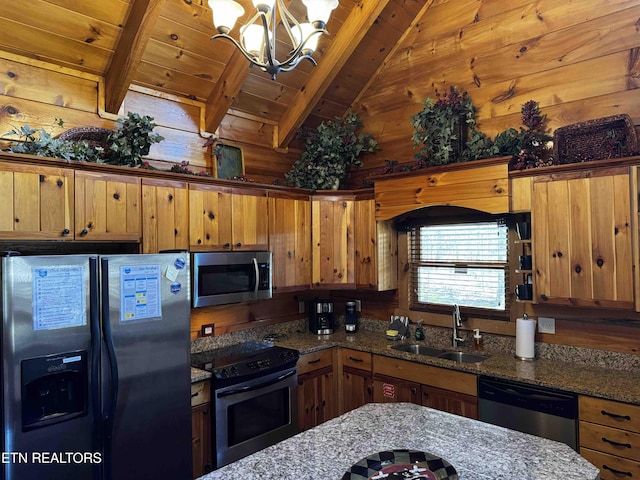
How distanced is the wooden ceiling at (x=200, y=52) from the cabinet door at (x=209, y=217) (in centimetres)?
73

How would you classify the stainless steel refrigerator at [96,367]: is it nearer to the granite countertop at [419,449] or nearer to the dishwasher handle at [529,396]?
the granite countertop at [419,449]

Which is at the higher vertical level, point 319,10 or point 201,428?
point 319,10

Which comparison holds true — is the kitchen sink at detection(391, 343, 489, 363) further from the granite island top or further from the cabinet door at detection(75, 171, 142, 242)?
the cabinet door at detection(75, 171, 142, 242)

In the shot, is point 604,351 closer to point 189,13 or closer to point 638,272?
point 638,272

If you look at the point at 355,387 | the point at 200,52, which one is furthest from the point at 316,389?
the point at 200,52

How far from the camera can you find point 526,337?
118 inches

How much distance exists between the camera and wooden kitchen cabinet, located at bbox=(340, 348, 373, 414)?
3.41 metres

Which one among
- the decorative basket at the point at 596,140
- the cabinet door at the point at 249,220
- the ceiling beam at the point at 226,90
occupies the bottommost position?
the cabinet door at the point at 249,220

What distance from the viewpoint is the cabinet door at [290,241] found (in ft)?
Answer: 11.6

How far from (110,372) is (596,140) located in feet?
10.1

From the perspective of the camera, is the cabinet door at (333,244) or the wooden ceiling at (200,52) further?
the cabinet door at (333,244)

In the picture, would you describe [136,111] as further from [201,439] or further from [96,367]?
[201,439]

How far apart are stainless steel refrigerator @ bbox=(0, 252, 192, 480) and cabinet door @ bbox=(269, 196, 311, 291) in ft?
3.52

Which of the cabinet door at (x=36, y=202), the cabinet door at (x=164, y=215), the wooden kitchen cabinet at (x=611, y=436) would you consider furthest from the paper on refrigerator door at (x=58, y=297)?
the wooden kitchen cabinet at (x=611, y=436)
